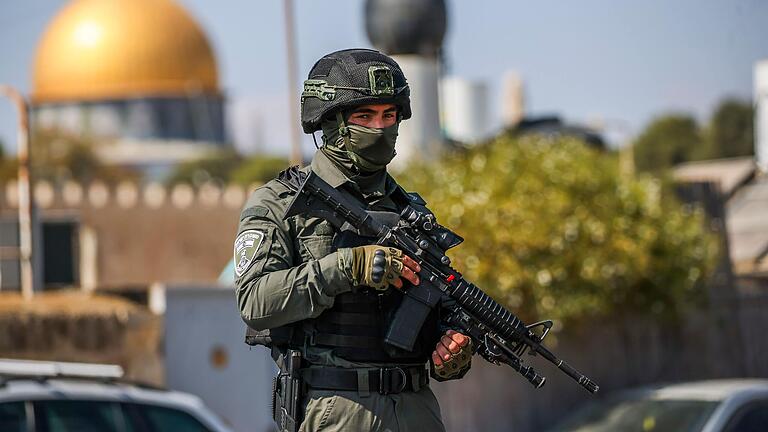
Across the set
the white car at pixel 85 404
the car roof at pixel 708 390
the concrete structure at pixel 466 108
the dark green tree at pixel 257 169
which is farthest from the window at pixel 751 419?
the dark green tree at pixel 257 169

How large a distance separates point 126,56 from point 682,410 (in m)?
80.0

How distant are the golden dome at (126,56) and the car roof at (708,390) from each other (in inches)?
3059

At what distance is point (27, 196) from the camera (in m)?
23.6

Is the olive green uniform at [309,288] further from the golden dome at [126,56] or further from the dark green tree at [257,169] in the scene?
the golden dome at [126,56]

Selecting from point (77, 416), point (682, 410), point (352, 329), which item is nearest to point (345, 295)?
point (352, 329)

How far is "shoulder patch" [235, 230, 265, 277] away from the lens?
13.1 feet

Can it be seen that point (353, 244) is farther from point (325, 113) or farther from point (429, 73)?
point (429, 73)

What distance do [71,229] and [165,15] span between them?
44.5 m

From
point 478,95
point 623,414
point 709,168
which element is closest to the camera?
point 623,414

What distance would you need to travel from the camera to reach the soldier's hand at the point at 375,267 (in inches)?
152

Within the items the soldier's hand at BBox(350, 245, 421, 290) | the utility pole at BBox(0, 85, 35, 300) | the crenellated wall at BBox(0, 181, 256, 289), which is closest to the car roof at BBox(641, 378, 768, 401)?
the soldier's hand at BBox(350, 245, 421, 290)

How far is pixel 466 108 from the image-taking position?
91.0ft

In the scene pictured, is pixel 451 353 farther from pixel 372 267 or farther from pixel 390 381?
pixel 372 267

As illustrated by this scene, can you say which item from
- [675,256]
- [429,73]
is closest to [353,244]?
[675,256]
